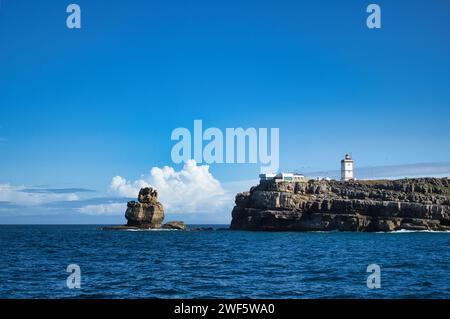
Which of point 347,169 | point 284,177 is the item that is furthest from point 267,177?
point 347,169

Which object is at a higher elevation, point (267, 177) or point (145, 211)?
point (267, 177)

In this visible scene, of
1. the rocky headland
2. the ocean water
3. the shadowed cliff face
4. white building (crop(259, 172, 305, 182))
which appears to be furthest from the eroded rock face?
the ocean water

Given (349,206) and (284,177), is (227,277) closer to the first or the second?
(349,206)

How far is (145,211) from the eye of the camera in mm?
172750

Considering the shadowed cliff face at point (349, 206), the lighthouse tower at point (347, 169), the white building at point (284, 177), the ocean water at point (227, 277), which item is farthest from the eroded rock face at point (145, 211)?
the ocean water at point (227, 277)

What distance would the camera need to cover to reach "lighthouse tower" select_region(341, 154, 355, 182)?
193 meters

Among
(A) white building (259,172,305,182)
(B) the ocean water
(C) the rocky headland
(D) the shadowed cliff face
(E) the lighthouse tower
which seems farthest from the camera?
(E) the lighthouse tower

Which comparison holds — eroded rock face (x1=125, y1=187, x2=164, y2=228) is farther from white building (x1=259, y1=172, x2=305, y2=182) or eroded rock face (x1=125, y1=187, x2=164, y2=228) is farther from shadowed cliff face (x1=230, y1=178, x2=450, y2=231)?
white building (x1=259, y1=172, x2=305, y2=182)

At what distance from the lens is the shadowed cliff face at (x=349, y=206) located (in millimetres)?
150500

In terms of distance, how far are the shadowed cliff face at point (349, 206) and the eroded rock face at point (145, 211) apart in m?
32.3
